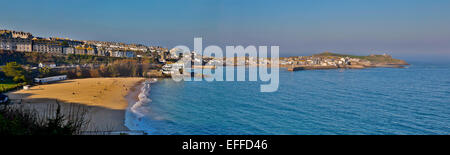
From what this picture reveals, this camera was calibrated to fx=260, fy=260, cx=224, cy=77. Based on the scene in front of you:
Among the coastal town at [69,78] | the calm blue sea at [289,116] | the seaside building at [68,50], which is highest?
the seaside building at [68,50]

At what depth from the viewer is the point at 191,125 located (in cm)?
1508

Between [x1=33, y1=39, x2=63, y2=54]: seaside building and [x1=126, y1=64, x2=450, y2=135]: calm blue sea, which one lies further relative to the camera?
[x1=33, y1=39, x2=63, y2=54]: seaside building

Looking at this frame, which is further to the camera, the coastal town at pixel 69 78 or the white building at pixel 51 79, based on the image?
the white building at pixel 51 79

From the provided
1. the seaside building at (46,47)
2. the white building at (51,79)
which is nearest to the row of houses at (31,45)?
the seaside building at (46,47)

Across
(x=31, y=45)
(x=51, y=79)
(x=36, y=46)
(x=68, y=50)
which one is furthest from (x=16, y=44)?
(x=51, y=79)

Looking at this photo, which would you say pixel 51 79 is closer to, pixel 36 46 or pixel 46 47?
pixel 36 46

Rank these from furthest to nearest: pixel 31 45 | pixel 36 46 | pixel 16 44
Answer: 1. pixel 36 46
2. pixel 31 45
3. pixel 16 44

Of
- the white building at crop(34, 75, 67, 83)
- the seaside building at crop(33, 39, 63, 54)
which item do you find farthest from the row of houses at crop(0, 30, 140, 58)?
the white building at crop(34, 75, 67, 83)

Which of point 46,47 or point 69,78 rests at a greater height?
point 46,47

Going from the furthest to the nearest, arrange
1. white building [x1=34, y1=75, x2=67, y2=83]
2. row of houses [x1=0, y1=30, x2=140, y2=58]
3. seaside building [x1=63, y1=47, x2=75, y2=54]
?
1. seaside building [x1=63, y1=47, x2=75, y2=54]
2. row of houses [x1=0, y1=30, x2=140, y2=58]
3. white building [x1=34, y1=75, x2=67, y2=83]

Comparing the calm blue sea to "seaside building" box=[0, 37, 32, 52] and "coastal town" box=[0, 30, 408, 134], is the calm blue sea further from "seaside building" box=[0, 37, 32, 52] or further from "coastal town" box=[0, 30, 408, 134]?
"seaside building" box=[0, 37, 32, 52]

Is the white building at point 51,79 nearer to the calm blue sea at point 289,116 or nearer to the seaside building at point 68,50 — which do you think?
the calm blue sea at point 289,116
